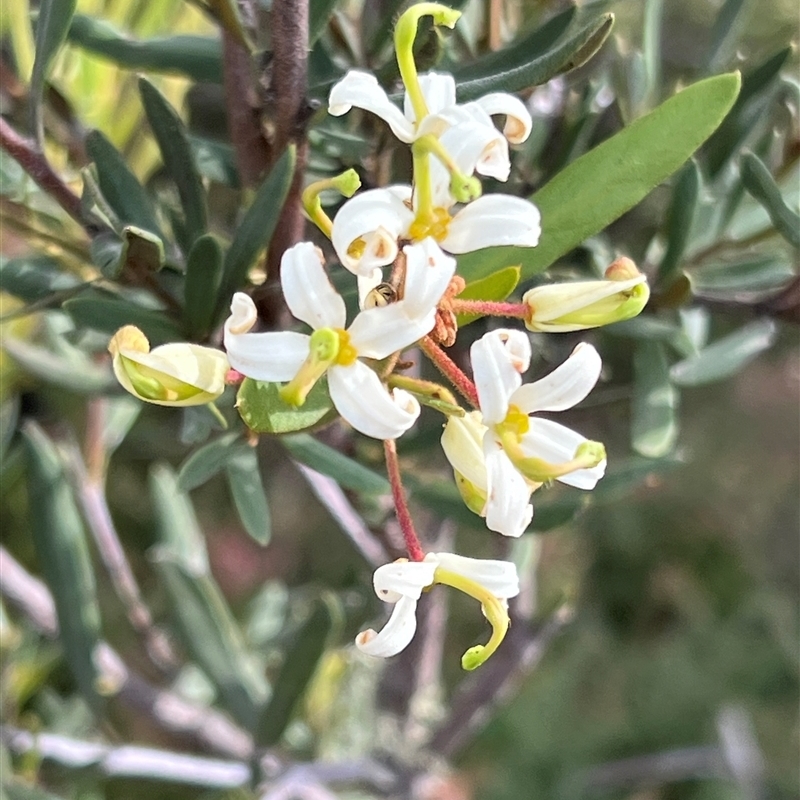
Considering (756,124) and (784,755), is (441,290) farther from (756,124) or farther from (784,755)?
(784,755)

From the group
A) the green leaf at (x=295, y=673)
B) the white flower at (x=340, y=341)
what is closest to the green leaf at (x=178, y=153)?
the white flower at (x=340, y=341)

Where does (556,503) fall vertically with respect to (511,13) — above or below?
below

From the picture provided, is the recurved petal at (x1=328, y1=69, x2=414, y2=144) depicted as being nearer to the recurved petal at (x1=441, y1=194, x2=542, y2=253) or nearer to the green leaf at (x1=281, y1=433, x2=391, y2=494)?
the recurved petal at (x1=441, y1=194, x2=542, y2=253)

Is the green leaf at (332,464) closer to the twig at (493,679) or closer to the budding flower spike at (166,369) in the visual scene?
the budding flower spike at (166,369)

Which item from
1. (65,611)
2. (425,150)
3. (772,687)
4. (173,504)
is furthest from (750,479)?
(425,150)

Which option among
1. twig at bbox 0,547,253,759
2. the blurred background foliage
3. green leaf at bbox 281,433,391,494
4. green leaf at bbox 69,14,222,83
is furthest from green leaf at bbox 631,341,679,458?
twig at bbox 0,547,253,759

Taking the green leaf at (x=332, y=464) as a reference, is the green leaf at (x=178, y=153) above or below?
above

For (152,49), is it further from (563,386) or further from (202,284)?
(563,386)
